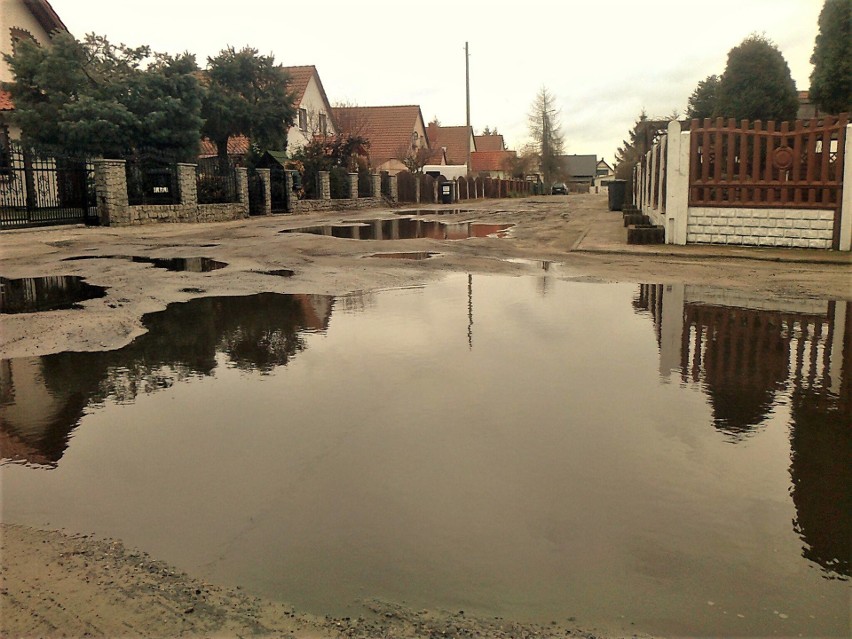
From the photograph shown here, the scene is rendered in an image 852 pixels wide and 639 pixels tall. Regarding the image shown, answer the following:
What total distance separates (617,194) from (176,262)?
96.5ft

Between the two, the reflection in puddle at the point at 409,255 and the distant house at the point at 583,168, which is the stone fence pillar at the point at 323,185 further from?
the distant house at the point at 583,168

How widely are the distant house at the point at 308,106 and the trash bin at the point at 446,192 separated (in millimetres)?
8570

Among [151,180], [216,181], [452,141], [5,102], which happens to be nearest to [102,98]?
[151,180]

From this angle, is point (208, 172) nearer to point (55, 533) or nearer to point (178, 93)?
point (178, 93)

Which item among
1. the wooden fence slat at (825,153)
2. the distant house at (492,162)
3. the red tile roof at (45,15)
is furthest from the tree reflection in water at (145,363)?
the distant house at (492,162)

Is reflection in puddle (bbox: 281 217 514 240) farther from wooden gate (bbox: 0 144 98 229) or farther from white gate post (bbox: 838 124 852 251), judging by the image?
white gate post (bbox: 838 124 852 251)

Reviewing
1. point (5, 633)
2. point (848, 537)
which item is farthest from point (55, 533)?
point (848, 537)

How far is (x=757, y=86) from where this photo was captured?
24.3 metres

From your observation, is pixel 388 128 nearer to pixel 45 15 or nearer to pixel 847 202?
pixel 45 15

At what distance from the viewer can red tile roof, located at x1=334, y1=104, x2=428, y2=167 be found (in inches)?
2512

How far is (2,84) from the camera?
27.8 m

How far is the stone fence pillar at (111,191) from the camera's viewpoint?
22.7 metres

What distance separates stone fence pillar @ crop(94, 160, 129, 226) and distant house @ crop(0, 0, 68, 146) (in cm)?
816

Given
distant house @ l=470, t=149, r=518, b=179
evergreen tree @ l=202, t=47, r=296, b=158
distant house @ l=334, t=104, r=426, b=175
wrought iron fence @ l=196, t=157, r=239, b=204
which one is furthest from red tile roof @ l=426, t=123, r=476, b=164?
wrought iron fence @ l=196, t=157, r=239, b=204
